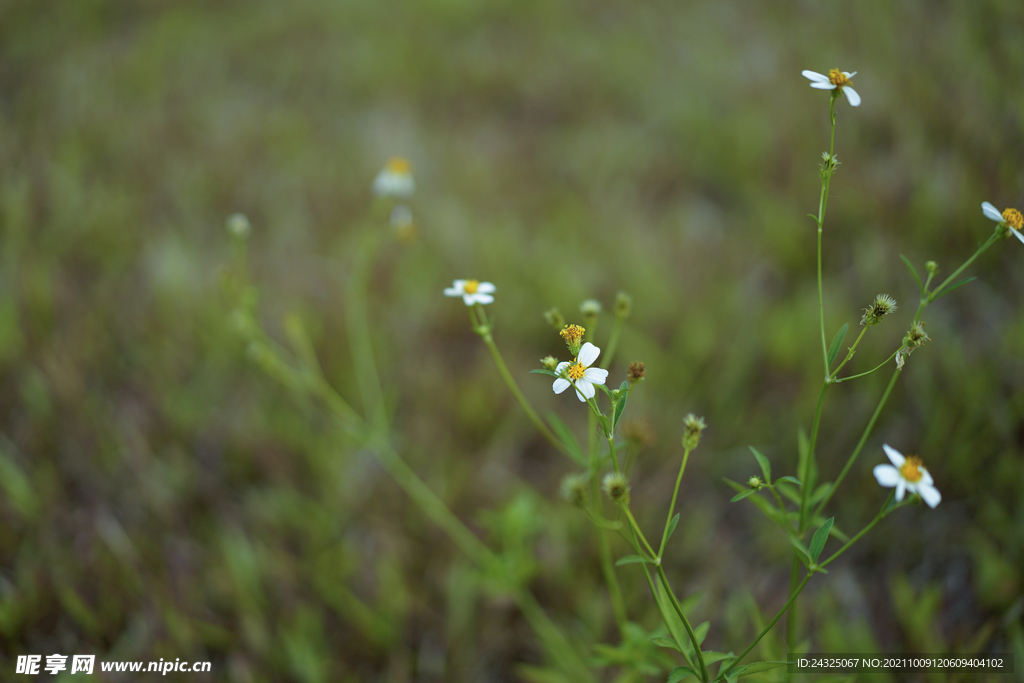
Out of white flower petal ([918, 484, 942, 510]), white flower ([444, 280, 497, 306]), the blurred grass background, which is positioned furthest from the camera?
the blurred grass background

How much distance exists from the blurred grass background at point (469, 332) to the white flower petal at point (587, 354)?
63 cm

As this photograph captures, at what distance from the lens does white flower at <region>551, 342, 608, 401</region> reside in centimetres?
71

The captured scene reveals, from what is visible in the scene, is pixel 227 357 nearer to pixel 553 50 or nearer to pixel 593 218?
pixel 593 218

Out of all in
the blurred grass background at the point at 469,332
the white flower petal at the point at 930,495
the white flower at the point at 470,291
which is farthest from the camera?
the blurred grass background at the point at 469,332

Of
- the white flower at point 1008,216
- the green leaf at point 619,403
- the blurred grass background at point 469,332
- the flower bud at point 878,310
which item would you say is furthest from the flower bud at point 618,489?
the white flower at point 1008,216

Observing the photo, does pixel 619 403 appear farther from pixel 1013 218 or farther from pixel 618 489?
pixel 1013 218

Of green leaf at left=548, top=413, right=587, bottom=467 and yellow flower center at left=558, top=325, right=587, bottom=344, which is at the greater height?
yellow flower center at left=558, top=325, right=587, bottom=344

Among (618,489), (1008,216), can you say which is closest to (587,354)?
(618,489)

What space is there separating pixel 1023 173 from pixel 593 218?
1503 mm

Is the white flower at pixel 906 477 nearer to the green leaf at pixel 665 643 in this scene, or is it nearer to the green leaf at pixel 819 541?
the green leaf at pixel 819 541

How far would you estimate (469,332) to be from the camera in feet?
6.84

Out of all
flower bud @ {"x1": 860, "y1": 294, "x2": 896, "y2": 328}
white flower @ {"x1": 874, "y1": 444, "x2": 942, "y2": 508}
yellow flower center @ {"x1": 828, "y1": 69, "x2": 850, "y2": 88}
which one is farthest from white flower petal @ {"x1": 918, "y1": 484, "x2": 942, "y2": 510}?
yellow flower center @ {"x1": 828, "y1": 69, "x2": 850, "y2": 88}

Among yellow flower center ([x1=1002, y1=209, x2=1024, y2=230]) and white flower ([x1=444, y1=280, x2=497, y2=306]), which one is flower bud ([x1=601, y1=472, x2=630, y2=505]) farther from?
Result: yellow flower center ([x1=1002, y1=209, x2=1024, y2=230])

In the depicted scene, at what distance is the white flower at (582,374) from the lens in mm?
713
